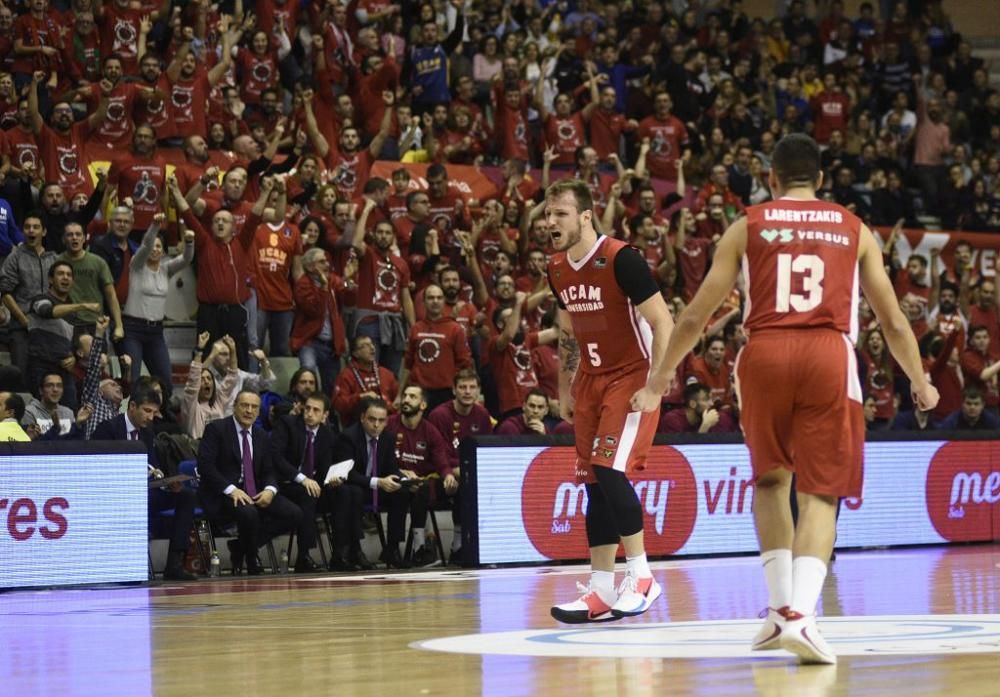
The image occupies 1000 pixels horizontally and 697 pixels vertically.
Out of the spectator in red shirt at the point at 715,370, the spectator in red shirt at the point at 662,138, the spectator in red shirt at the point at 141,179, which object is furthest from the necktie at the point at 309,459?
the spectator in red shirt at the point at 662,138

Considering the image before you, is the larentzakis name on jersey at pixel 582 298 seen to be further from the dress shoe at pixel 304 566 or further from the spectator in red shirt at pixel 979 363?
the spectator in red shirt at pixel 979 363

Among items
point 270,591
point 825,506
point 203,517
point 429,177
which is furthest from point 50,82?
point 825,506

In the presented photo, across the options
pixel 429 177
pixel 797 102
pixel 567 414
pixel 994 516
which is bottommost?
pixel 994 516

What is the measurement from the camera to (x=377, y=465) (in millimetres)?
16234

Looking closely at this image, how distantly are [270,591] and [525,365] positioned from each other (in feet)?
19.7

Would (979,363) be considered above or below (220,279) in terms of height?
below

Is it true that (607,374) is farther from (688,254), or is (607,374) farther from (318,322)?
(688,254)

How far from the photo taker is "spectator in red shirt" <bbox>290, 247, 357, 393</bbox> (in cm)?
1762

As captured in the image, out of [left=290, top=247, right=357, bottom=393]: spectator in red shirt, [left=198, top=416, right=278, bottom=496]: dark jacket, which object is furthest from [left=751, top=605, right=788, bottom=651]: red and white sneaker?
[left=290, top=247, right=357, bottom=393]: spectator in red shirt

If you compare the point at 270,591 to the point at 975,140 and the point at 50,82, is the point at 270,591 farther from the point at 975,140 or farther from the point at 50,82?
the point at 975,140

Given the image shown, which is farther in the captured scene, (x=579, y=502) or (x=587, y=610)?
(x=579, y=502)

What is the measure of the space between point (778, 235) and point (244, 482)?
9409 mm

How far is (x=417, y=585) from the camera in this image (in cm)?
1300

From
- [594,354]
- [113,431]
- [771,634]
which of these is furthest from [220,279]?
[771,634]
